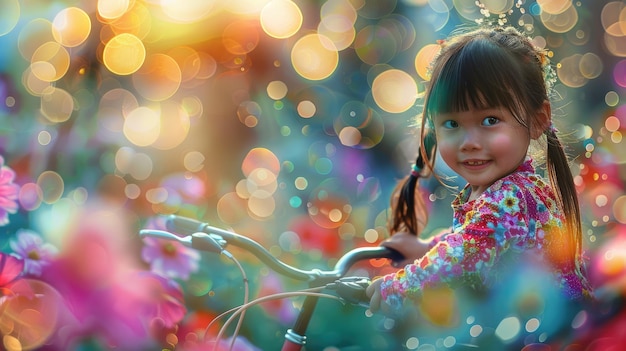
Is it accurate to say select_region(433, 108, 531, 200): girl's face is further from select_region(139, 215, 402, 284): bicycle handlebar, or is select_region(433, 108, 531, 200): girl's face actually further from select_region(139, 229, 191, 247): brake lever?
select_region(139, 229, 191, 247): brake lever

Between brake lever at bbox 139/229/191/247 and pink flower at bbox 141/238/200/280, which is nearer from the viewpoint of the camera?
brake lever at bbox 139/229/191/247

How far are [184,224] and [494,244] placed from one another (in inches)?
24.2

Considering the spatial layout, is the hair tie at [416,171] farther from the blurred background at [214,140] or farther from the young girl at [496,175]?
the blurred background at [214,140]

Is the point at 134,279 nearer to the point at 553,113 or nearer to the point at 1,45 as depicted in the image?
the point at 1,45

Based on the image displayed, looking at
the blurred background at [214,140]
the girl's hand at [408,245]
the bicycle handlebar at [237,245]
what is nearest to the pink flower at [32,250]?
the blurred background at [214,140]

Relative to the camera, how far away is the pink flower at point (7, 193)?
2156 mm

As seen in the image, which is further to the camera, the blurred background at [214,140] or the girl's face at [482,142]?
the blurred background at [214,140]

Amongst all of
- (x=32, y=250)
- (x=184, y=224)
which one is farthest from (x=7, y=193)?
(x=184, y=224)

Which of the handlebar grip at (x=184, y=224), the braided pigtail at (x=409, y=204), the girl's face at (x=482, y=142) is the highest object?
the girl's face at (x=482, y=142)

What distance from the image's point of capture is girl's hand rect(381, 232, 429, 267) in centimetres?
169

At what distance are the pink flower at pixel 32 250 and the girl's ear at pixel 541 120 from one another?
140cm

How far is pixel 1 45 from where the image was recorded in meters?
2.48

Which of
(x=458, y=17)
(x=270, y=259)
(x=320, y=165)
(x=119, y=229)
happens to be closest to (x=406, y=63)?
(x=458, y=17)

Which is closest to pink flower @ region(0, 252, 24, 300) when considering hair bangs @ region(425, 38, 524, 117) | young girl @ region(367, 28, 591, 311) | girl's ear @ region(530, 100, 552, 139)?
young girl @ region(367, 28, 591, 311)
